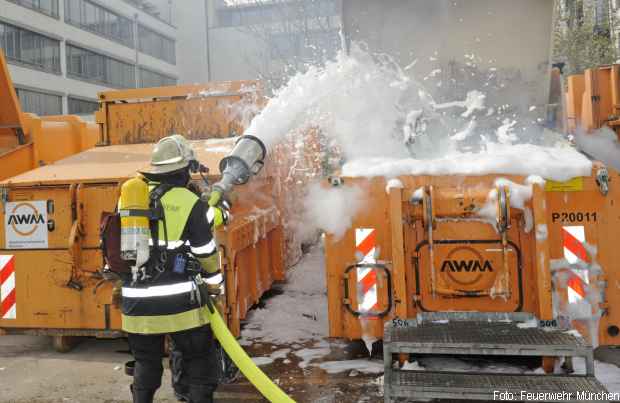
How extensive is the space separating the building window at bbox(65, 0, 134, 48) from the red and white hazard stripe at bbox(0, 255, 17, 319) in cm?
2736

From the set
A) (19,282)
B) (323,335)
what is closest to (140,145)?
(19,282)

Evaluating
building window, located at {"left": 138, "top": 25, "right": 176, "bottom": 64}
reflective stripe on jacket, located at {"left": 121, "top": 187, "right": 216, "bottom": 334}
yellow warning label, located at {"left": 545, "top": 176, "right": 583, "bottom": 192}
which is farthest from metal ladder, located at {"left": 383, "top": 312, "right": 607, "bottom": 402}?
building window, located at {"left": 138, "top": 25, "right": 176, "bottom": 64}

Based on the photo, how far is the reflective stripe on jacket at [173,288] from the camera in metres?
2.96

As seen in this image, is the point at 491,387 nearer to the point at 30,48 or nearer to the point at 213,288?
the point at 213,288

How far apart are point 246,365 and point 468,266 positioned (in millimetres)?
1495

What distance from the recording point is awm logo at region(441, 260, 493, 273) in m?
3.33

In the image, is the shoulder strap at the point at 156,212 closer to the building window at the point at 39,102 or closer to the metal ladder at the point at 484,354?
the metal ladder at the point at 484,354

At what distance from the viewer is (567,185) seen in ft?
10.8

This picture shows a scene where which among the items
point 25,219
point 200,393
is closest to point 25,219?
point 25,219

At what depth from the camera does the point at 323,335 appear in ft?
15.4

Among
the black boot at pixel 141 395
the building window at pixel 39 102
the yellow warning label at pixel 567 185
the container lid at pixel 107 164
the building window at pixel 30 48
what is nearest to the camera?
the black boot at pixel 141 395

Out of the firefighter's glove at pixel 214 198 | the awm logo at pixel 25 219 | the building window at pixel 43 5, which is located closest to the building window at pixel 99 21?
the building window at pixel 43 5

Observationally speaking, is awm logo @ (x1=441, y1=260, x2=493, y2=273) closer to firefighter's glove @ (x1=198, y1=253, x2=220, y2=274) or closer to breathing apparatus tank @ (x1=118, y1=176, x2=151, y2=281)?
firefighter's glove @ (x1=198, y1=253, x2=220, y2=274)

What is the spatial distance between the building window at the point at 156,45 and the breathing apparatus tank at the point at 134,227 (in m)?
35.1
